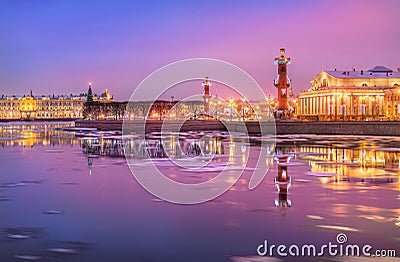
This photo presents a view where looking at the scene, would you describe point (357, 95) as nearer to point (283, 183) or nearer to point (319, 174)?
point (319, 174)

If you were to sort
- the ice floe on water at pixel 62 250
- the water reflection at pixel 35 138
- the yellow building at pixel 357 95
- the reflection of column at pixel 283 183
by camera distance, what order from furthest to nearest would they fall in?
the yellow building at pixel 357 95, the water reflection at pixel 35 138, the reflection of column at pixel 283 183, the ice floe on water at pixel 62 250

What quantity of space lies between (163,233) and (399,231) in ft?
15.2

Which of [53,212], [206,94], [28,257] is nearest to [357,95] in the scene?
[206,94]

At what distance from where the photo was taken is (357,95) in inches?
3142

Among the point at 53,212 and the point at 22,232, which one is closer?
the point at 22,232

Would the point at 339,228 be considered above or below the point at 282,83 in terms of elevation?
below

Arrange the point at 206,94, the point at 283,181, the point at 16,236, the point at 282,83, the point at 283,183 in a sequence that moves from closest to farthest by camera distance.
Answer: the point at 16,236, the point at 283,183, the point at 283,181, the point at 282,83, the point at 206,94

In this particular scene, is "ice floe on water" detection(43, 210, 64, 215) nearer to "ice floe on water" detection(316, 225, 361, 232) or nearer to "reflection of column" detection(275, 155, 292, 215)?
"reflection of column" detection(275, 155, 292, 215)

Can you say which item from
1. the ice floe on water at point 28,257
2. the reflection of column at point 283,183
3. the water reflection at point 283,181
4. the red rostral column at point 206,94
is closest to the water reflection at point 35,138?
the water reflection at point 283,181

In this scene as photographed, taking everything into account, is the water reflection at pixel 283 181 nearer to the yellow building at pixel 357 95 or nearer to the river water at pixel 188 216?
the river water at pixel 188 216

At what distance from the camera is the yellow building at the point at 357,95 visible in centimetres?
7812

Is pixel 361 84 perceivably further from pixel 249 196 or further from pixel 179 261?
pixel 179 261

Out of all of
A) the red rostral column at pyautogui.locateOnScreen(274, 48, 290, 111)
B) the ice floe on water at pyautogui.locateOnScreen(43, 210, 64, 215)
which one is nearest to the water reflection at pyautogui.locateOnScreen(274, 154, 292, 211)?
the ice floe on water at pyautogui.locateOnScreen(43, 210, 64, 215)

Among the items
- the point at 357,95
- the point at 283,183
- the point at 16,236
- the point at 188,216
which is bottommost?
the point at 16,236
